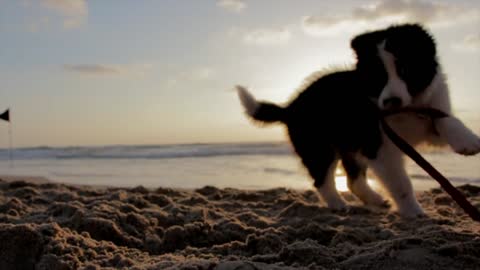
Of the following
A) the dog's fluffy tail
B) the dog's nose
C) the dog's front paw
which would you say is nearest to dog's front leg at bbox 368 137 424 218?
the dog's front paw

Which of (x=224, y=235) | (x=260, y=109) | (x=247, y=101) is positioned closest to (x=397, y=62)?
(x=224, y=235)

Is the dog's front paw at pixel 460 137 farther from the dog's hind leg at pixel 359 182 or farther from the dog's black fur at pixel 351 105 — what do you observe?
the dog's hind leg at pixel 359 182

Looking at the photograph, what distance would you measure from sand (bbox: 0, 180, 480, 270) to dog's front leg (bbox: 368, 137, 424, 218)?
0.46ft

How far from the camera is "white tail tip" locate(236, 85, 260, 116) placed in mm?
5367

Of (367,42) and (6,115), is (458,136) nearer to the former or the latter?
(367,42)

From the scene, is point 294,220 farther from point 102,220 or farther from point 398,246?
point 398,246

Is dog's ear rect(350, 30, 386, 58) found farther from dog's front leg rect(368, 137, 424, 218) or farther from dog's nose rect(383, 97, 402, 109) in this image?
dog's front leg rect(368, 137, 424, 218)

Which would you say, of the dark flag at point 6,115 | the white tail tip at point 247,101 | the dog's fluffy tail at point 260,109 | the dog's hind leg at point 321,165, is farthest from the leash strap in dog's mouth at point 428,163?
the dark flag at point 6,115

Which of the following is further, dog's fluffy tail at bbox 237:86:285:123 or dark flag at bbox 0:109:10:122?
dark flag at bbox 0:109:10:122

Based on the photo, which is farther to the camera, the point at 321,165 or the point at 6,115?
the point at 6,115

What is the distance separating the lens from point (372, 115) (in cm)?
416

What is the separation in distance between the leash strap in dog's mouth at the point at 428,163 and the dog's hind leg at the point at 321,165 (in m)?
1.17

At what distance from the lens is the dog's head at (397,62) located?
356 cm

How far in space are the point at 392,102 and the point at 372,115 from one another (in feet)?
2.09
